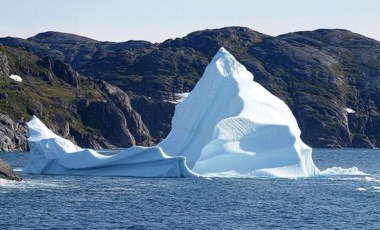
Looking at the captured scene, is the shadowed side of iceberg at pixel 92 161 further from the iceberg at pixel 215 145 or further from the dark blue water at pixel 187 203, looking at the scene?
the dark blue water at pixel 187 203

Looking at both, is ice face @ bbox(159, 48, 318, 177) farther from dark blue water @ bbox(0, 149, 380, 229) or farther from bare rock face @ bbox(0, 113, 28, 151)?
bare rock face @ bbox(0, 113, 28, 151)

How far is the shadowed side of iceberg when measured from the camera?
88750 millimetres

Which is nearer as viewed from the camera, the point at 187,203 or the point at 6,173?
the point at 187,203

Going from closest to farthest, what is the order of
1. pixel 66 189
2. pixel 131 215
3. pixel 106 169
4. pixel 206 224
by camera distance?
pixel 206 224 < pixel 131 215 < pixel 66 189 < pixel 106 169

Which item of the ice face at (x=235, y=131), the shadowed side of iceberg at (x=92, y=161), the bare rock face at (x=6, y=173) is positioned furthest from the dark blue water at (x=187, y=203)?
the ice face at (x=235, y=131)

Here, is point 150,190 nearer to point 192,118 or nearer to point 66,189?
point 66,189

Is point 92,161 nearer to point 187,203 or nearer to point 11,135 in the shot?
point 187,203

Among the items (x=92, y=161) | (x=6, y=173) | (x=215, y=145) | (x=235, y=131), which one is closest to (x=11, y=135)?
(x=92, y=161)

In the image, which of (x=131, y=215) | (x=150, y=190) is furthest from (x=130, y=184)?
(x=131, y=215)

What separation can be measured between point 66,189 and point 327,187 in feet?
82.5

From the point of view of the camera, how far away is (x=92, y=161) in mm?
91438

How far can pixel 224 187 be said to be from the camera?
82812 mm

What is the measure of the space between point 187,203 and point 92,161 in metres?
23.4

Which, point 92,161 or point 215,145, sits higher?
point 215,145
